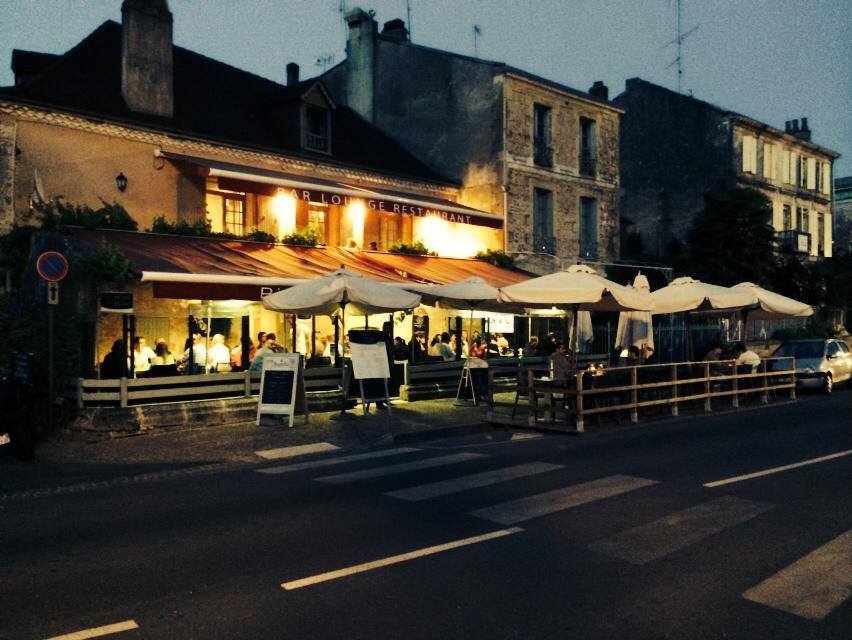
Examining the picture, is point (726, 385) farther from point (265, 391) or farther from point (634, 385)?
point (265, 391)

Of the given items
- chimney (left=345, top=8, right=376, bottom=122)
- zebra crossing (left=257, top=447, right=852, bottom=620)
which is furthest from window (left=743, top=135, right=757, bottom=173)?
zebra crossing (left=257, top=447, right=852, bottom=620)

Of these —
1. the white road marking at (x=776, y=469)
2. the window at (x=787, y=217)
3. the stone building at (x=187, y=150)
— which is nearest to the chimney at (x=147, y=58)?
the stone building at (x=187, y=150)

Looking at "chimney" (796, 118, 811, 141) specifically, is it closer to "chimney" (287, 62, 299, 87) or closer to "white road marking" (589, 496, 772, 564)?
"chimney" (287, 62, 299, 87)

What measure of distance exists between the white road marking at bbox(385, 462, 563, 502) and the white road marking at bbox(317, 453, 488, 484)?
0.82m

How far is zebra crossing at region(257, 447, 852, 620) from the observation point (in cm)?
471

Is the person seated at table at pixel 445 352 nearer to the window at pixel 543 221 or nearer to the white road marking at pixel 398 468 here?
the window at pixel 543 221

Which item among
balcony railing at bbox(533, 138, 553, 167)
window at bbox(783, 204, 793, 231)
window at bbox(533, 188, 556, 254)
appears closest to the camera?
balcony railing at bbox(533, 138, 553, 167)

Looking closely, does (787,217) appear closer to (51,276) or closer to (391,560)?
(51,276)

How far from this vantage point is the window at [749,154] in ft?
112

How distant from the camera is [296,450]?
10.6 meters

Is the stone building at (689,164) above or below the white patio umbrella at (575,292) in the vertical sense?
above

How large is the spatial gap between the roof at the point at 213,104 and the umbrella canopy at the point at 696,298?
9.96m

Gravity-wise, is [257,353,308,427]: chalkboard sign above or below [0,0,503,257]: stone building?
below

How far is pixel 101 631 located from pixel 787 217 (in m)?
39.5
